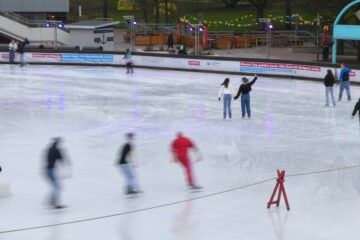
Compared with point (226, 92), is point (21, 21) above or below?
above

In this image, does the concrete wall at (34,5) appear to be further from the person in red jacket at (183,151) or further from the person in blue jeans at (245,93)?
the person in red jacket at (183,151)

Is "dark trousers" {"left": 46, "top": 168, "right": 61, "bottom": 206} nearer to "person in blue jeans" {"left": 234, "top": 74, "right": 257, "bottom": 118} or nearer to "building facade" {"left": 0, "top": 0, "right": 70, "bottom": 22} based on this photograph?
"person in blue jeans" {"left": 234, "top": 74, "right": 257, "bottom": 118}

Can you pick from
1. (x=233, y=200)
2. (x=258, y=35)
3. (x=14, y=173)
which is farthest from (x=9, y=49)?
(x=233, y=200)

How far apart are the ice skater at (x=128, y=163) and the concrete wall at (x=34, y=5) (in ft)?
157

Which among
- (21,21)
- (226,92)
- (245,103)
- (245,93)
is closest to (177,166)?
(226,92)

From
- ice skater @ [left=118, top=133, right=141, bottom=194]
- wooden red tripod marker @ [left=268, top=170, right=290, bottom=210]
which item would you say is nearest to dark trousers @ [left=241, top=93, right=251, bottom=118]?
ice skater @ [left=118, top=133, right=141, bottom=194]

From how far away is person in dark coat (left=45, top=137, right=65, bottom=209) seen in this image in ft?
41.0

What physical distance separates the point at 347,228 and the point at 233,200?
7.78 ft

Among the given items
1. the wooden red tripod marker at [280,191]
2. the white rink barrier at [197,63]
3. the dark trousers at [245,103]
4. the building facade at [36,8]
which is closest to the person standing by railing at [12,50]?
the white rink barrier at [197,63]

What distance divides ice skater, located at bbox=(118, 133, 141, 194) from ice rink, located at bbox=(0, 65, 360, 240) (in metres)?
0.26

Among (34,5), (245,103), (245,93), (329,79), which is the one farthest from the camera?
(34,5)

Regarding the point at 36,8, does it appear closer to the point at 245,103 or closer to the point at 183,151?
the point at 245,103

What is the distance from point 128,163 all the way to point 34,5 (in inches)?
1913

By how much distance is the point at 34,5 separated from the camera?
195 feet
